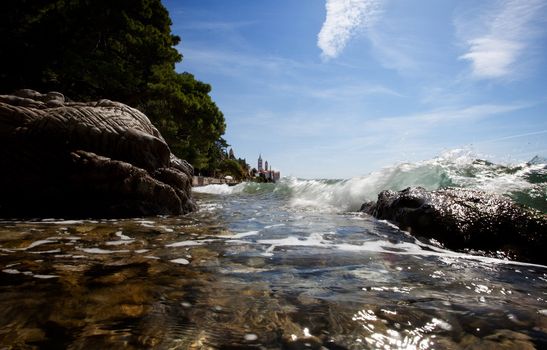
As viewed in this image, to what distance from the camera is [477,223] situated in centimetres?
424

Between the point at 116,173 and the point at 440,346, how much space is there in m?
5.46

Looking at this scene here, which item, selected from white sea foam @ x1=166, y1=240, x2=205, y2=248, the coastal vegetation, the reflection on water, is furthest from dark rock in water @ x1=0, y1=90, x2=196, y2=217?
the coastal vegetation

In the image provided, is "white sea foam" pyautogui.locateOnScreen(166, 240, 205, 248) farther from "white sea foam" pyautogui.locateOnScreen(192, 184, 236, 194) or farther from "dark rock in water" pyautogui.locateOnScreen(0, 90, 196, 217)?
"white sea foam" pyautogui.locateOnScreen(192, 184, 236, 194)

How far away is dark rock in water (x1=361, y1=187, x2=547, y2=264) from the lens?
382 cm

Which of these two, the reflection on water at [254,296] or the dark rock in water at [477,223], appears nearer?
the reflection on water at [254,296]

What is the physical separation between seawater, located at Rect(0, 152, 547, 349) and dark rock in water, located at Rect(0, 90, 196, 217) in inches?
48.4

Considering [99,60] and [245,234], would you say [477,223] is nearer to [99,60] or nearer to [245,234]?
[245,234]

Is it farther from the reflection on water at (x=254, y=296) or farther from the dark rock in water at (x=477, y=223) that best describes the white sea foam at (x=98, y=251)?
the dark rock in water at (x=477, y=223)

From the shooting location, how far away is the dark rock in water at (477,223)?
3816 mm

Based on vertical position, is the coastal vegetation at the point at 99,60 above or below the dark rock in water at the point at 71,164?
above

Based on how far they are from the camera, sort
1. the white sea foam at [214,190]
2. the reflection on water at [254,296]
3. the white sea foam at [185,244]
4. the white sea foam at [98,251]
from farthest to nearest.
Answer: the white sea foam at [214,190] < the white sea foam at [185,244] < the white sea foam at [98,251] < the reflection on water at [254,296]

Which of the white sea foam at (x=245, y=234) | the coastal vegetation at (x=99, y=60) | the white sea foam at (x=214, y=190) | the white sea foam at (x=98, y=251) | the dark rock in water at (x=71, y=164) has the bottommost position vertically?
the white sea foam at (x=98, y=251)

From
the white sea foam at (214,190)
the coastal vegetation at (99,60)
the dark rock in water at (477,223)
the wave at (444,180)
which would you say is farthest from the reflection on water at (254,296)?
the white sea foam at (214,190)

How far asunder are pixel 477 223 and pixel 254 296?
3.62 metres
